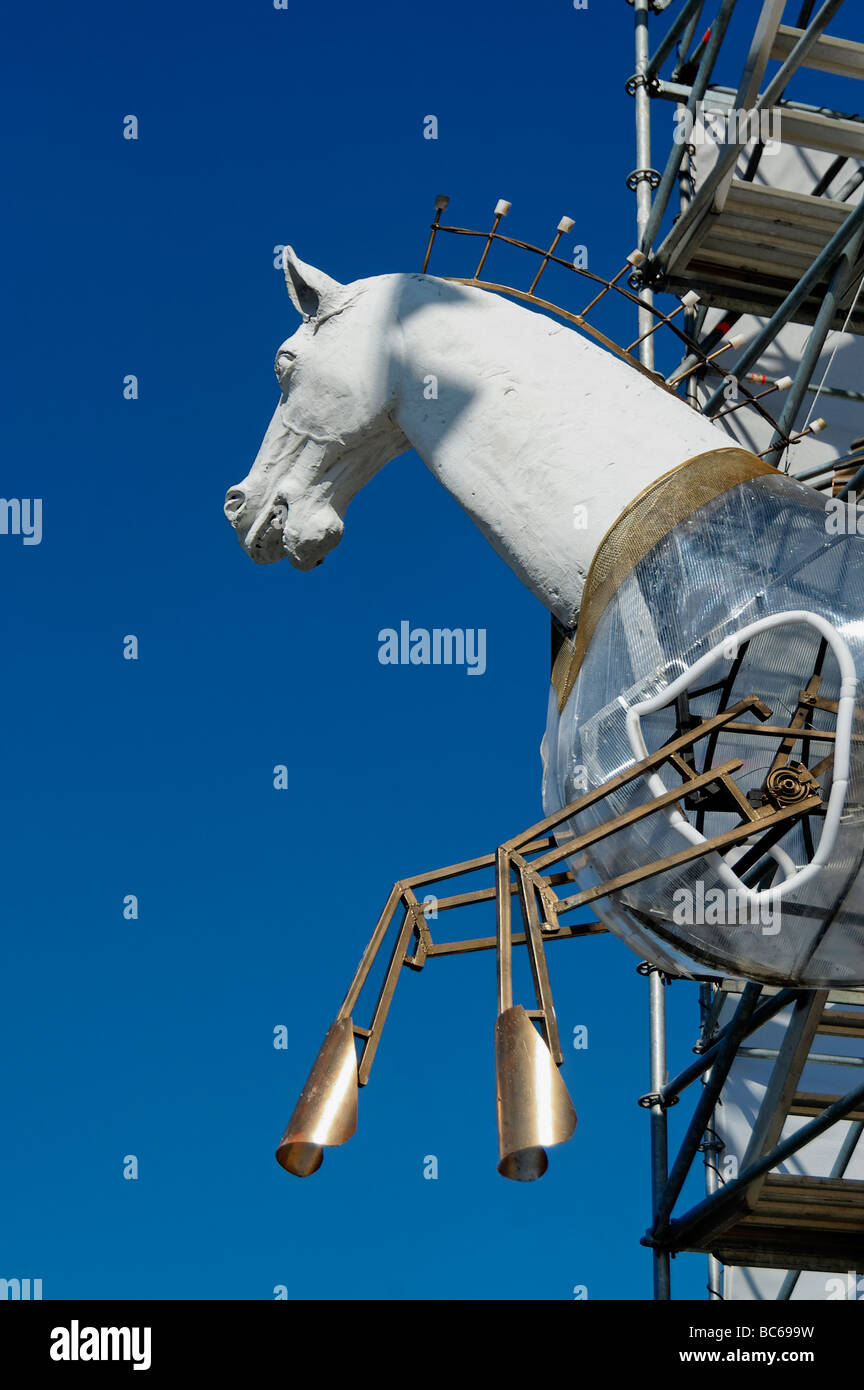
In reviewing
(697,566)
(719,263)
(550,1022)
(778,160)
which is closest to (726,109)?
(778,160)

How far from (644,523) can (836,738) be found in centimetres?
97

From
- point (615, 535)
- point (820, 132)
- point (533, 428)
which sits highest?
point (820, 132)

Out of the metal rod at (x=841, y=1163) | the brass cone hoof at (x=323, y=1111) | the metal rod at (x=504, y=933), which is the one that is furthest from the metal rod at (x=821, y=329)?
the brass cone hoof at (x=323, y=1111)

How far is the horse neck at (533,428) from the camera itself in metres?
5.55

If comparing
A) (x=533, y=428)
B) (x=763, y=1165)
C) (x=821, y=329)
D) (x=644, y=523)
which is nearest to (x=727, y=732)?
(x=644, y=523)

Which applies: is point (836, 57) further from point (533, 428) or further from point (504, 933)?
point (504, 933)

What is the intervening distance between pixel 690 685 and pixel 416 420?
159 centimetres

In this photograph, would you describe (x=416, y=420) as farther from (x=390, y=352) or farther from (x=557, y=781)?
(x=557, y=781)

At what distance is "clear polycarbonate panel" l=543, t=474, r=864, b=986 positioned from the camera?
197 inches

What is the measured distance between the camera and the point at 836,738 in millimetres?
4902

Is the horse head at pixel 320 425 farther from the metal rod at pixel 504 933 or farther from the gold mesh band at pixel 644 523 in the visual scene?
the metal rod at pixel 504 933

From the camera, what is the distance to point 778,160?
1286 centimetres
